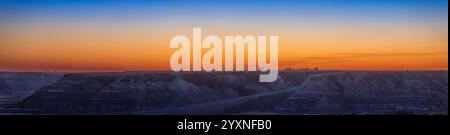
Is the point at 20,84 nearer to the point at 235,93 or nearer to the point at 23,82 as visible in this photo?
the point at 23,82

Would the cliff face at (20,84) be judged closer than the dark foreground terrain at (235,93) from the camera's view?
No

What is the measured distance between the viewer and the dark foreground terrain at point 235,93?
42.6 meters

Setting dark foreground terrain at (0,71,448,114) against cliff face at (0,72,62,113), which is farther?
cliff face at (0,72,62,113)

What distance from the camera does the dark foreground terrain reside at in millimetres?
42562

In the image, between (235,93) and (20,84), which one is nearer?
(235,93)

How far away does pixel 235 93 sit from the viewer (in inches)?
1832

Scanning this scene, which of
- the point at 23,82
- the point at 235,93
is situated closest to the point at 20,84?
the point at 23,82
